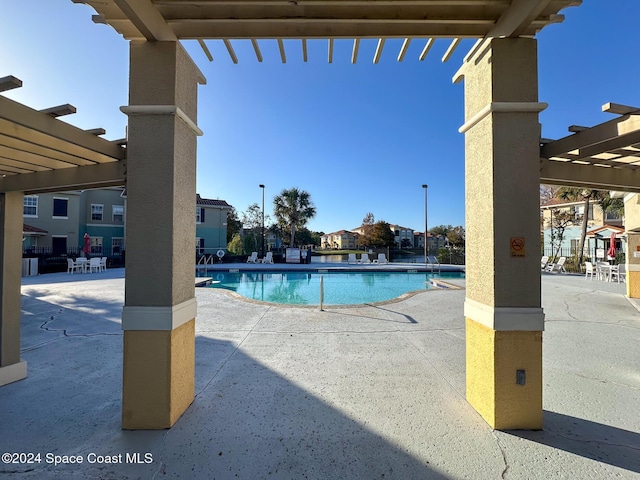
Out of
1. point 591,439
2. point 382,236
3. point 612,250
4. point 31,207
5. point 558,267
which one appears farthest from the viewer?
point 382,236

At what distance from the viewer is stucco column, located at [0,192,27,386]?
3.13 metres

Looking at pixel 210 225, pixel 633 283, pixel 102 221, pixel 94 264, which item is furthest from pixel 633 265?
pixel 102 221

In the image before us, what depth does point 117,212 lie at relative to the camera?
23.0m

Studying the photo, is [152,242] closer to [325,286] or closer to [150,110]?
[150,110]

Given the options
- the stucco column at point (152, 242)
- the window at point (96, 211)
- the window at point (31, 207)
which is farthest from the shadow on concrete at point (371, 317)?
the window at point (96, 211)

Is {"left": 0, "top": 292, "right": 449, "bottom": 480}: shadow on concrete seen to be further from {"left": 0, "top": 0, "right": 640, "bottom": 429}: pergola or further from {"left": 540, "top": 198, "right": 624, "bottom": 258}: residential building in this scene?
{"left": 540, "top": 198, "right": 624, "bottom": 258}: residential building

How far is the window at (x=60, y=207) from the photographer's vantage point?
1942 cm

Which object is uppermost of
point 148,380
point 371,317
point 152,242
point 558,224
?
point 558,224

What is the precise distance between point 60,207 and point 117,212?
12.2 ft

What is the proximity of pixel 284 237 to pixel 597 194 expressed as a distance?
88.3 ft

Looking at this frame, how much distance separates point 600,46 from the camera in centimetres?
808

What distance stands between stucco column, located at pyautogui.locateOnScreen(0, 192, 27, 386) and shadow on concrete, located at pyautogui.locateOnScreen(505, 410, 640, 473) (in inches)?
211

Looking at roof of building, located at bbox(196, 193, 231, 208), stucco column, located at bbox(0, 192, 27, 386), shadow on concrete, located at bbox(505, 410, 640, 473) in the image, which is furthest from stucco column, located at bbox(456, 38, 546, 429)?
roof of building, located at bbox(196, 193, 231, 208)

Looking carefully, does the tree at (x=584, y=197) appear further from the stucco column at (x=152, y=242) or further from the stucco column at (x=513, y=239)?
the stucco column at (x=152, y=242)
